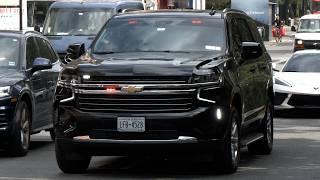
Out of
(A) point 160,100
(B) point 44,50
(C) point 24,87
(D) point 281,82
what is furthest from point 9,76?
(D) point 281,82

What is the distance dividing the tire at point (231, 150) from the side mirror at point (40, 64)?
341 cm

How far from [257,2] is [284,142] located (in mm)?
44931

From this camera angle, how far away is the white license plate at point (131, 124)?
29.8 feet

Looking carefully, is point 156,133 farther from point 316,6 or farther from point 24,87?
point 316,6

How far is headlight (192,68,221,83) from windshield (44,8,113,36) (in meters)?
13.7

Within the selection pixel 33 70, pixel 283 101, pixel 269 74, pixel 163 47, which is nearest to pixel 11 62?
pixel 33 70

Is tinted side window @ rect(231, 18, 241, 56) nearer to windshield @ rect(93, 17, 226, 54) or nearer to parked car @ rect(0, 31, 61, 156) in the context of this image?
windshield @ rect(93, 17, 226, 54)

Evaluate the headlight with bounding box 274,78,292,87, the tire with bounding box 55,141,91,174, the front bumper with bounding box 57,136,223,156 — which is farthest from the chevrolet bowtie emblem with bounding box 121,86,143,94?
the headlight with bounding box 274,78,292,87

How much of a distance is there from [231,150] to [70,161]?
5.81 feet

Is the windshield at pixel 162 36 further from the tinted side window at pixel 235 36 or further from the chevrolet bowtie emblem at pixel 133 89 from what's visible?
the chevrolet bowtie emblem at pixel 133 89

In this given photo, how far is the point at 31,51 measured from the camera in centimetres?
1271

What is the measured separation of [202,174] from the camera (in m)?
9.78

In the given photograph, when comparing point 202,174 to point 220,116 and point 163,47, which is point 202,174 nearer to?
point 220,116

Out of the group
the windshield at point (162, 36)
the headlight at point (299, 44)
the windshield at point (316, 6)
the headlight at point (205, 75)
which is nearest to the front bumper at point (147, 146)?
the headlight at point (205, 75)
